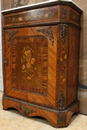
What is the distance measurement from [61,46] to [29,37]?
12.8 inches

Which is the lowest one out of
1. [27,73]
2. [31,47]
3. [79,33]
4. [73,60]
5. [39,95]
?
[39,95]

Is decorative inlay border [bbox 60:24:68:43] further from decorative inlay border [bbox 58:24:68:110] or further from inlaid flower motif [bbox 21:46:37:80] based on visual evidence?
inlaid flower motif [bbox 21:46:37:80]

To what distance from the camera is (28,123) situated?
1.29 metres

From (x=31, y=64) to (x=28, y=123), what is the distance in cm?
53

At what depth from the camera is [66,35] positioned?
1174 millimetres

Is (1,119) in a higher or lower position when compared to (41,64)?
lower

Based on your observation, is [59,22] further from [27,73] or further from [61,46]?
[27,73]

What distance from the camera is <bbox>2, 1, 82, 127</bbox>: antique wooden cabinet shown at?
117 cm

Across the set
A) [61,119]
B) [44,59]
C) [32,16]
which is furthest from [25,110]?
[32,16]

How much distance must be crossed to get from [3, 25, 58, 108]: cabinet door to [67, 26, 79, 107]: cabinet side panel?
0.16m

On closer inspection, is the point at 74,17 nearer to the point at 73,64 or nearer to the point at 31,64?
the point at 73,64

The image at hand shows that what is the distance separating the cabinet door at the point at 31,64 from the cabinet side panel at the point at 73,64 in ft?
0.51

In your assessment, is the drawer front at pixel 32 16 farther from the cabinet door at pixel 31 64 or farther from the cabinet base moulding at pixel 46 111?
the cabinet base moulding at pixel 46 111

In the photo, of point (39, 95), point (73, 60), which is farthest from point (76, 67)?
point (39, 95)
